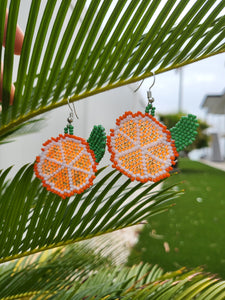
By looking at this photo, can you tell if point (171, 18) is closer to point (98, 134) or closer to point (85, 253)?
point (98, 134)

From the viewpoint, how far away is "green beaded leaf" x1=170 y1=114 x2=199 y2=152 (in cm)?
52

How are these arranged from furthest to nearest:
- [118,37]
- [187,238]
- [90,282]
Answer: [187,238] → [90,282] → [118,37]

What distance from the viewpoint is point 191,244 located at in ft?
9.71

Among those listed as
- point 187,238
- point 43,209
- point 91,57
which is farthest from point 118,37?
point 187,238

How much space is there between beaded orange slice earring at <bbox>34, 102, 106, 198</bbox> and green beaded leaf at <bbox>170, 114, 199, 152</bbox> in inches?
4.4

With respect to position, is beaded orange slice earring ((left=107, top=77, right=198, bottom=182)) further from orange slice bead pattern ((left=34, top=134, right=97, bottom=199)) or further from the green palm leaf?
the green palm leaf

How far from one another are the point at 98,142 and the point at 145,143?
0.24 ft

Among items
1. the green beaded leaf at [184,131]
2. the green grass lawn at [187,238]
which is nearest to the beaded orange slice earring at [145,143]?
the green beaded leaf at [184,131]

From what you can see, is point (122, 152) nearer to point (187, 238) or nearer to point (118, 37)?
point (118, 37)

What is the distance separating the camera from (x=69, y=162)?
0.53 metres

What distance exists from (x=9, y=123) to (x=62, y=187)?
0.14 metres

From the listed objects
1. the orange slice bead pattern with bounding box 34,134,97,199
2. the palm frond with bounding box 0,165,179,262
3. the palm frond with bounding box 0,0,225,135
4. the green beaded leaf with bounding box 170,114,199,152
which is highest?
the palm frond with bounding box 0,0,225,135

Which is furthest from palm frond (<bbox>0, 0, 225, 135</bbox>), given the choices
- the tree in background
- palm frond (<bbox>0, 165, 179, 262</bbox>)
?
palm frond (<bbox>0, 165, 179, 262</bbox>)

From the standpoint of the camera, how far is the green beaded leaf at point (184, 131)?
517 mm
